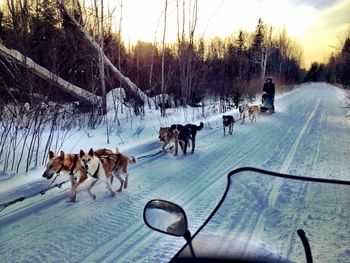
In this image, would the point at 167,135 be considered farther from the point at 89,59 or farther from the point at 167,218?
the point at 89,59

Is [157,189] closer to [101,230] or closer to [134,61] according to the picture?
[101,230]

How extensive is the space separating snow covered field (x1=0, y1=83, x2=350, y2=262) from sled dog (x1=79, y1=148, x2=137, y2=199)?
0.23m

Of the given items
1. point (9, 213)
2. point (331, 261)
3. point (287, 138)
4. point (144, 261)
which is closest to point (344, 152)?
point (287, 138)

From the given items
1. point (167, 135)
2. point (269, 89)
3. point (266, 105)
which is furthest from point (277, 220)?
point (269, 89)

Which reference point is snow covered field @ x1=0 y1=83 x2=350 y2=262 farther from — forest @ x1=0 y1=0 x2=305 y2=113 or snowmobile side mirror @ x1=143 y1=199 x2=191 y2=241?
forest @ x1=0 y1=0 x2=305 y2=113

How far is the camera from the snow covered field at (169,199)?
1.39 metres

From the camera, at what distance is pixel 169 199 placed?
3.95m

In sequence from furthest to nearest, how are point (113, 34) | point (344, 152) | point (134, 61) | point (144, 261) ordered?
point (134, 61) → point (113, 34) → point (344, 152) → point (144, 261)

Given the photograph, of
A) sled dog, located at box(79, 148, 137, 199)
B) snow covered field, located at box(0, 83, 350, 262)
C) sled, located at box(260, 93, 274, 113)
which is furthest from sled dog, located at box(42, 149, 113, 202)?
sled, located at box(260, 93, 274, 113)

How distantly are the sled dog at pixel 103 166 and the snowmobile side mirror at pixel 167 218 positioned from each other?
7.87ft

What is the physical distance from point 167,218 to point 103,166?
2740 mm

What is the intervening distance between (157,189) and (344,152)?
5.15 m

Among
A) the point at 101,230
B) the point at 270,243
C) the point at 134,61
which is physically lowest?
the point at 101,230

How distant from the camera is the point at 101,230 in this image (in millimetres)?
3092
